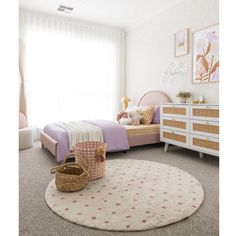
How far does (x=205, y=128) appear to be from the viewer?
312cm

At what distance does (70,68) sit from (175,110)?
2816mm

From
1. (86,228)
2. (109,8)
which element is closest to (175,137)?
(86,228)

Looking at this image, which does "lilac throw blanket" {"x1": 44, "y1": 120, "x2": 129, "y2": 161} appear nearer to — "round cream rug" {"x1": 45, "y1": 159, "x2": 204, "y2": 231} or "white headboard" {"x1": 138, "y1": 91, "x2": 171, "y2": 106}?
"round cream rug" {"x1": 45, "y1": 159, "x2": 204, "y2": 231}

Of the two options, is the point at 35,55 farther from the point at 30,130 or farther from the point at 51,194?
the point at 51,194

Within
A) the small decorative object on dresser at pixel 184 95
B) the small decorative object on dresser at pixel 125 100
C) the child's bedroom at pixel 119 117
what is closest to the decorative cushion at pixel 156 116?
the child's bedroom at pixel 119 117

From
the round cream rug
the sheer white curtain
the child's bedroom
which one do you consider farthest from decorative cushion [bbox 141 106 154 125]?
the sheer white curtain

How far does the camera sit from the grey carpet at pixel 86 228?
155 centimetres

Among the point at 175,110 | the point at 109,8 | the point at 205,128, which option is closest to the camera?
the point at 205,128

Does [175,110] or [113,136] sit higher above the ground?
[175,110]

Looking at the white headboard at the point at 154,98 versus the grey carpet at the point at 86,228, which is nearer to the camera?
the grey carpet at the point at 86,228

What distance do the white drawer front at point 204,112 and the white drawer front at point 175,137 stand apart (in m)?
0.37

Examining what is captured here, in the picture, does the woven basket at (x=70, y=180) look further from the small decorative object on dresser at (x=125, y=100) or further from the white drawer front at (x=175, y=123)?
the small decorative object on dresser at (x=125, y=100)

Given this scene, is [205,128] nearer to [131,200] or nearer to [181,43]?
[131,200]
